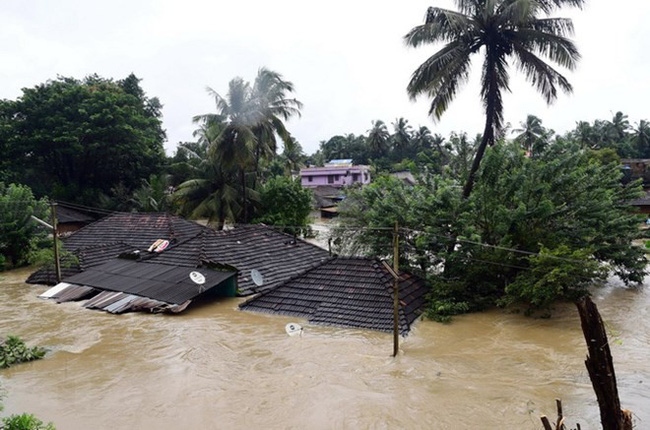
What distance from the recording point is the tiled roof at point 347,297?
502 inches

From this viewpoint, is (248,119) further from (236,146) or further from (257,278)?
(257,278)

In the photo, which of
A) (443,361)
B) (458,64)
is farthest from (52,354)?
(458,64)

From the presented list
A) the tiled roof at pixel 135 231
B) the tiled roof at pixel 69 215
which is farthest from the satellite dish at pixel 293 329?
the tiled roof at pixel 69 215

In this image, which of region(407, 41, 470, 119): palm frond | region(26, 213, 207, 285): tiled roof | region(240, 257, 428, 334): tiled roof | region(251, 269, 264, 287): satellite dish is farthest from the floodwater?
region(407, 41, 470, 119): palm frond

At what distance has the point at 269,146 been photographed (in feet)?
82.8

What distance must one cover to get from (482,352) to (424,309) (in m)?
2.75

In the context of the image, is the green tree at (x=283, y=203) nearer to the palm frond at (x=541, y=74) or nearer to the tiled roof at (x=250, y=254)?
the tiled roof at (x=250, y=254)

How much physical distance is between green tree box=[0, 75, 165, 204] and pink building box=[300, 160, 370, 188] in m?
22.5

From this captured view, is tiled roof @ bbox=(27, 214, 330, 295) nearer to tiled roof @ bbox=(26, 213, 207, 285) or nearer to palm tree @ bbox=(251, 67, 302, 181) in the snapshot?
tiled roof @ bbox=(26, 213, 207, 285)

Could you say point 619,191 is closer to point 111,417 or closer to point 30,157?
point 111,417

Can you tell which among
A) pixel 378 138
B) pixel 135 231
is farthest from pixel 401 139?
pixel 135 231

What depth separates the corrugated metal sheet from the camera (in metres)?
14.9

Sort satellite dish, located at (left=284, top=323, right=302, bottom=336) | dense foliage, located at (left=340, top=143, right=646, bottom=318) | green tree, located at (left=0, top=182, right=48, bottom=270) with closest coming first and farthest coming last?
satellite dish, located at (left=284, top=323, right=302, bottom=336) → dense foliage, located at (left=340, top=143, right=646, bottom=318) → green tree, located at (left=0, top=182, right=48, bottom=270)

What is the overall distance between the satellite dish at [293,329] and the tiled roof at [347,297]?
2.27 feet
